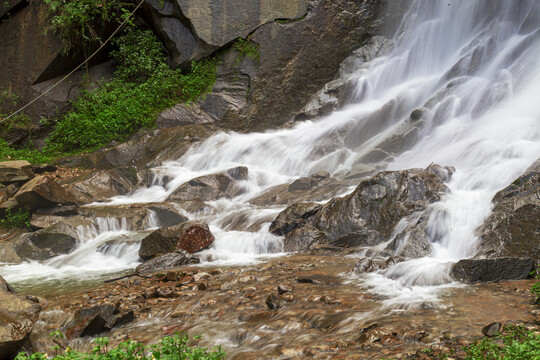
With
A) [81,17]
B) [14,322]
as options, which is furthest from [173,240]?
[81,17]

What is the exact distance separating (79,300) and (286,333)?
293cm

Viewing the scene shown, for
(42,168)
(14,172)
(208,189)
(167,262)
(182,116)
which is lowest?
(167,262)

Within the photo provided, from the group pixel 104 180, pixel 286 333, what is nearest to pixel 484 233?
pixel 286 333

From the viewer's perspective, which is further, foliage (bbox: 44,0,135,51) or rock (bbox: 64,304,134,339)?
foliage (bbox: 44,0,135,51)

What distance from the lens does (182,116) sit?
14.6m

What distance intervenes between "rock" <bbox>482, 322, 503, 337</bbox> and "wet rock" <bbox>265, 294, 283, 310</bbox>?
194 centimetres

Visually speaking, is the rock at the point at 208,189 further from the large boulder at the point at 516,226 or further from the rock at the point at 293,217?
the large boulder at the point at 516,226

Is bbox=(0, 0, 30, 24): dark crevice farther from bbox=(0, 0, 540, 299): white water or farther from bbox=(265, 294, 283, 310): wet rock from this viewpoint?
bbox=(265, 294, 283, 310): wet rock

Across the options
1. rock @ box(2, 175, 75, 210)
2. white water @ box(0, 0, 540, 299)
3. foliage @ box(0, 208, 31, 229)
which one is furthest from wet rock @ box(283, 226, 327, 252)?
foliage @ box(0, 208, 31, 229)

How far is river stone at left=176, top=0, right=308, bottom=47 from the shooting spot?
49.3 feet

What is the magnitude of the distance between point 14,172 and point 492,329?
1050 centimetres

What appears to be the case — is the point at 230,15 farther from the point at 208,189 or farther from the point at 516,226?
the point at 516,226

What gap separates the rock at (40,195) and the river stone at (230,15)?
7.33m

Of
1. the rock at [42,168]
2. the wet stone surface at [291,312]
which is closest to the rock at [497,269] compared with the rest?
the wet stone surface at [291,312]
